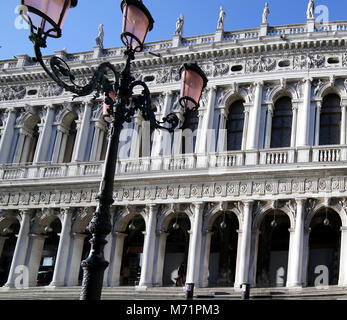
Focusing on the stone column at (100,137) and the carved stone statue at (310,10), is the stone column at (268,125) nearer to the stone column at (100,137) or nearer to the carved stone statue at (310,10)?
the carved stone statue at (310,10)

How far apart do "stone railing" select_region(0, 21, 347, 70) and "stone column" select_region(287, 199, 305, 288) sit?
23.6 ft

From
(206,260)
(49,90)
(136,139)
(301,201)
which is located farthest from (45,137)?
(301,201)

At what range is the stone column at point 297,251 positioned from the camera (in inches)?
698

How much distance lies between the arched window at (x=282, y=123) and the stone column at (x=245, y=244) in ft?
10.1

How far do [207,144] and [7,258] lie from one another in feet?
35.7

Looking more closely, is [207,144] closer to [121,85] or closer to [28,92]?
[28,92]

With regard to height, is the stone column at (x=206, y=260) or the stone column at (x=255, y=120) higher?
the stone column at (x=255, y=120)

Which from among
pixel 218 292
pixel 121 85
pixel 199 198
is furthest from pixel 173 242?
pixel 121 85

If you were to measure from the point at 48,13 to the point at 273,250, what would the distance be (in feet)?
49.5

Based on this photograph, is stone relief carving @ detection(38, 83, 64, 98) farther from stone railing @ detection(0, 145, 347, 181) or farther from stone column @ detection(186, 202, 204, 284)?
stone column @ detection(186, 202, 204, 284)

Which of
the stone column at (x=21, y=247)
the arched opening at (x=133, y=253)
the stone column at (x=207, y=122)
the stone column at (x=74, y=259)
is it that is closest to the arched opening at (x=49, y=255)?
the stone column at (x=21, y=247)

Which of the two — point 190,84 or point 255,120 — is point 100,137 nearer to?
point 255,120

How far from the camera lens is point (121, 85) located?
8.24 metres

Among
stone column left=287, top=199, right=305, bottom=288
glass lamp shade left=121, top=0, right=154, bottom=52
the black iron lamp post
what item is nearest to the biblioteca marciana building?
stone column left=287, top=199, right=305, bottom=288
